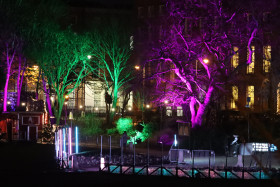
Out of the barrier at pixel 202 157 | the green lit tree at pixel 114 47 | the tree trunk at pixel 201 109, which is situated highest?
the green lit tree at pixel 114 47

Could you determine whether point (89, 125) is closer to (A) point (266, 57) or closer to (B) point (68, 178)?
(A) point (266, 57)

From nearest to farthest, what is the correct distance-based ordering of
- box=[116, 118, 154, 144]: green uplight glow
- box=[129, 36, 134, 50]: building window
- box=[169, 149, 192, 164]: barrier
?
box=[169, 149, 192, 164]: barrier
box=[116, 118, 154, 144]: green uplight glow
box=[129, 36, 134, 50]: building window

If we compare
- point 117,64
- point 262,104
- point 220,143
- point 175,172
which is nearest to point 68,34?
point 117,64

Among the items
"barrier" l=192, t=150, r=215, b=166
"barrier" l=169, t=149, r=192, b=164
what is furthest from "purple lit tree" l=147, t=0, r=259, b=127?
"barrier" l=169, t=149, r=192, b=164

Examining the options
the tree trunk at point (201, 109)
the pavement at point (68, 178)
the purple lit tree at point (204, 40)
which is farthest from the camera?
the tree trunk at point (201, 109)

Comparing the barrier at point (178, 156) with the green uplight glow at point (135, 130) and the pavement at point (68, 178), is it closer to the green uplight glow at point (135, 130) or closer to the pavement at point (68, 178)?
the pavement at point (68, 178)

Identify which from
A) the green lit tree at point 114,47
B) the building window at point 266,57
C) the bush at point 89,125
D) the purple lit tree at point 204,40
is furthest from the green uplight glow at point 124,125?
the green lit tree at point 114,47

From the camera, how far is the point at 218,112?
3378 centimetres

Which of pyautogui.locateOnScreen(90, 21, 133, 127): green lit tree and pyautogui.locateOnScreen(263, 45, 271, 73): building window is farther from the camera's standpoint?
pyautogui.locateOnScreen(90, 21, 133, 127): green lit tree

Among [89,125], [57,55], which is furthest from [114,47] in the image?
→ [89,125]

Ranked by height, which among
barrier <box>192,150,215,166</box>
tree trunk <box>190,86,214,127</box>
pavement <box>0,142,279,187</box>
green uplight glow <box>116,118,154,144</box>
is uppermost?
tree trunk <box>190,86,214,127</box>

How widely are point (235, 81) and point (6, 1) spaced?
904 inches

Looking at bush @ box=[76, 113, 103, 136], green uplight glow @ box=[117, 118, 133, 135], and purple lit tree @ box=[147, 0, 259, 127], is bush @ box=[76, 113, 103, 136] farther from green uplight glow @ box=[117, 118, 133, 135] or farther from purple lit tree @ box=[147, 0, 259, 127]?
purple lit tree @ box=[147, 0, 259, 127]

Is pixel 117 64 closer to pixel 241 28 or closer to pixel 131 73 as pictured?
pixel 131 73
